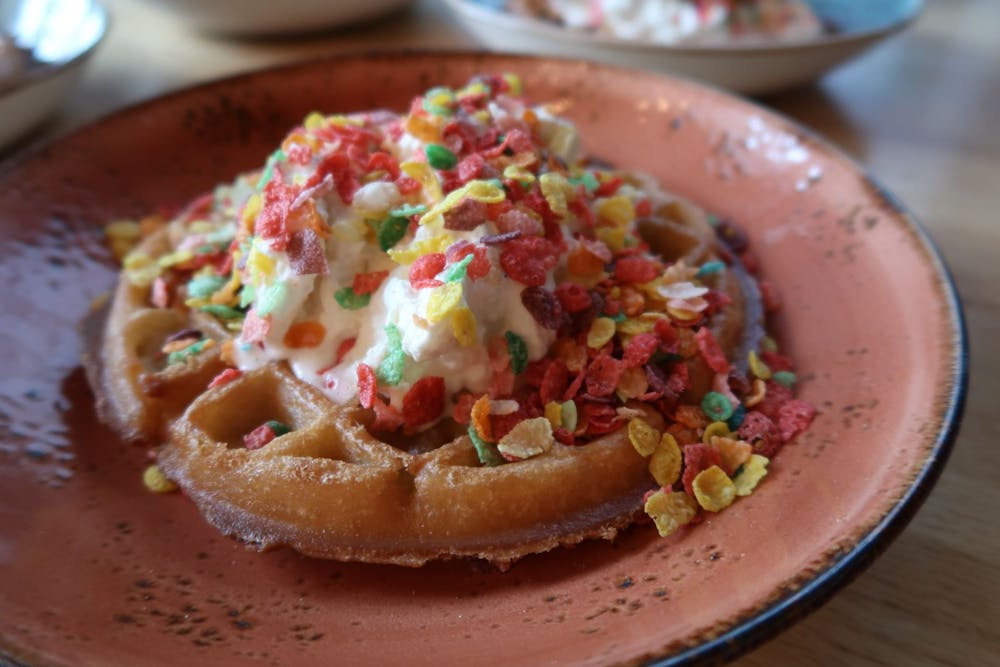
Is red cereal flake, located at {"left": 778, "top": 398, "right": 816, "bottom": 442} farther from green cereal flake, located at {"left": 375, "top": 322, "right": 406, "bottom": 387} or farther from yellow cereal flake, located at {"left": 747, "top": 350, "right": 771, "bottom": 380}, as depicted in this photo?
green cereal flake, located at {"left": 375, "top": 322, "right": 406, "bottom": 387}

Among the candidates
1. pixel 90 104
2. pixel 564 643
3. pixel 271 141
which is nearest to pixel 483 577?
pixel 564 643

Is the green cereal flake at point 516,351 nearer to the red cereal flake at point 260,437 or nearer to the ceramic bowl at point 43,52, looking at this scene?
the red cereal flake at point 260,437

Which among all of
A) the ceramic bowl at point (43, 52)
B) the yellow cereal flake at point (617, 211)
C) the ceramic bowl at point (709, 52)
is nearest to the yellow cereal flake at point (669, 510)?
the yellow cereal flake at point (617, 211)

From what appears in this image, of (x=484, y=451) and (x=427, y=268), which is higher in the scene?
(x=427, y=268)

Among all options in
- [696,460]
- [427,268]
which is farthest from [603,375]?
[427,268]

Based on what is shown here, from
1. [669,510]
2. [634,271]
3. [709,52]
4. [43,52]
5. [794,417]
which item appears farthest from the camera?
[43,52]

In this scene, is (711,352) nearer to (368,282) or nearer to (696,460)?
(696,460)
